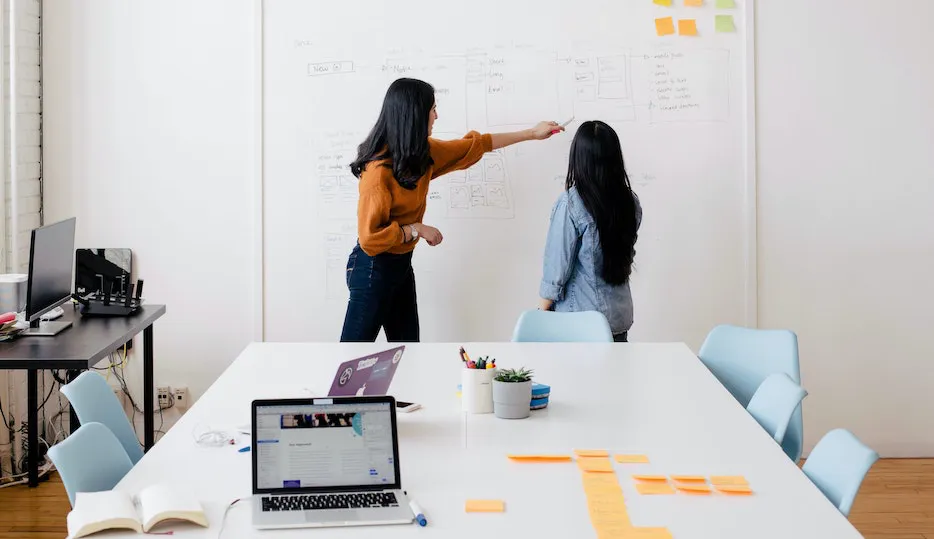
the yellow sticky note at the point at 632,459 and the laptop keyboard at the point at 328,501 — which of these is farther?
the yellow sticky note at the point at 632,459

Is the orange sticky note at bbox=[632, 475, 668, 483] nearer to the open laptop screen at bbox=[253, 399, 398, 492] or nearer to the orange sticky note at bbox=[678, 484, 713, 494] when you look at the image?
the orange sticky note at bbox=[678, 484, 713, 494]

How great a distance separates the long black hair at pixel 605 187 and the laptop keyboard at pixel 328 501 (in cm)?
188

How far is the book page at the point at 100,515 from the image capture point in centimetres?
178

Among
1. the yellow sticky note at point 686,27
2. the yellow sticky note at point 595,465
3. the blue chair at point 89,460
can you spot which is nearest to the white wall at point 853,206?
the yellow sticky note at point 686,27

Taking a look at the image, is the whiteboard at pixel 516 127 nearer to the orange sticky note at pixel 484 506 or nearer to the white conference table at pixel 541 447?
the white conference table at pixel 541 447

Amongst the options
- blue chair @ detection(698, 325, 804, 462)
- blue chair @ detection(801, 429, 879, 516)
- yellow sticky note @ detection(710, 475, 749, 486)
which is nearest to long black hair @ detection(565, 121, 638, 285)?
blue chair @ detection(698, 325, 804, 462)

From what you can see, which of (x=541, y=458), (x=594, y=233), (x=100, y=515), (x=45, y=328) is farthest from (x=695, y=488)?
(x=45, y=328)

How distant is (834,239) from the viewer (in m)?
4.45

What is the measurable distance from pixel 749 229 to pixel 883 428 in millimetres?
1133

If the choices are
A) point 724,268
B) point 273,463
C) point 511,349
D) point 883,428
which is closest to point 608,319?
point 511,349

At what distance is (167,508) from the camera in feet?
6.04

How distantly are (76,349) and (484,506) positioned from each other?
1.89 m

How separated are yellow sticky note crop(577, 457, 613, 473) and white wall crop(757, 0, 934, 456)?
2.51 metres

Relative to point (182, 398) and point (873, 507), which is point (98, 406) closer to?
point (182, 398)
